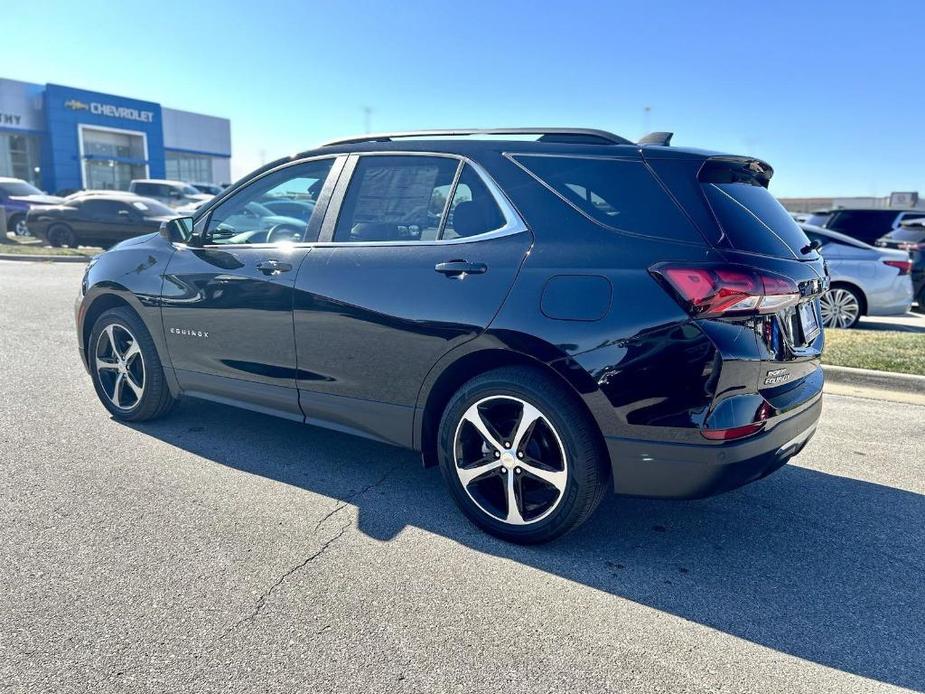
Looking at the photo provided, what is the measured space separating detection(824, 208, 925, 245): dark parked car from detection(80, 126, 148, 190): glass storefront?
4530 centimetres

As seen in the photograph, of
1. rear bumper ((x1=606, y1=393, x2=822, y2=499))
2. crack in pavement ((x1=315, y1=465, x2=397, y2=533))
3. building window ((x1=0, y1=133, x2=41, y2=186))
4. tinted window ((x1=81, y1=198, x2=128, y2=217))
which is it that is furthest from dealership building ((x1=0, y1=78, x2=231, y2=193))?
rear bumper ((x1=606, y1=393, x2=822, y2=499))

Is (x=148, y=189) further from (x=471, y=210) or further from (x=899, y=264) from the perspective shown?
(x=471, y=210)

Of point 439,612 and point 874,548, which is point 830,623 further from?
point 439,612

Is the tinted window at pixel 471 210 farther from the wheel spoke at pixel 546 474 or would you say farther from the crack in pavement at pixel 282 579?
the crack in pavement at pixel 282 579

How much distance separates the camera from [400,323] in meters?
3.46

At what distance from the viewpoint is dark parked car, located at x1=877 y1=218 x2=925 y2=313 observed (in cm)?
1132

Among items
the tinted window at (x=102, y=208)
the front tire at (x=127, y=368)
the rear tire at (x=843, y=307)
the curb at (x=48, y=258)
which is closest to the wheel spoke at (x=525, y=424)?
the front tire at (x=127, y=368)

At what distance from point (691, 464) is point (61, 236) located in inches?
769

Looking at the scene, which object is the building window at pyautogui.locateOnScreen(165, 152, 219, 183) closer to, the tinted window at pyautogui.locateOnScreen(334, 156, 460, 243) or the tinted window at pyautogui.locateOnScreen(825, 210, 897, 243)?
the tinted window at pyautogui.locateOnScreen(825, 210, 897, 243)

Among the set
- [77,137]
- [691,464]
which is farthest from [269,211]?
[77,137]

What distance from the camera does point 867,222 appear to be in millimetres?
13109

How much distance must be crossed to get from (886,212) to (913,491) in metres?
10.8

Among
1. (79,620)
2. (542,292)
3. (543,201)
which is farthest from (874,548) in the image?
(79,620)

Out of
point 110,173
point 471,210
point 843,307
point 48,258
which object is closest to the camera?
point 471,210
